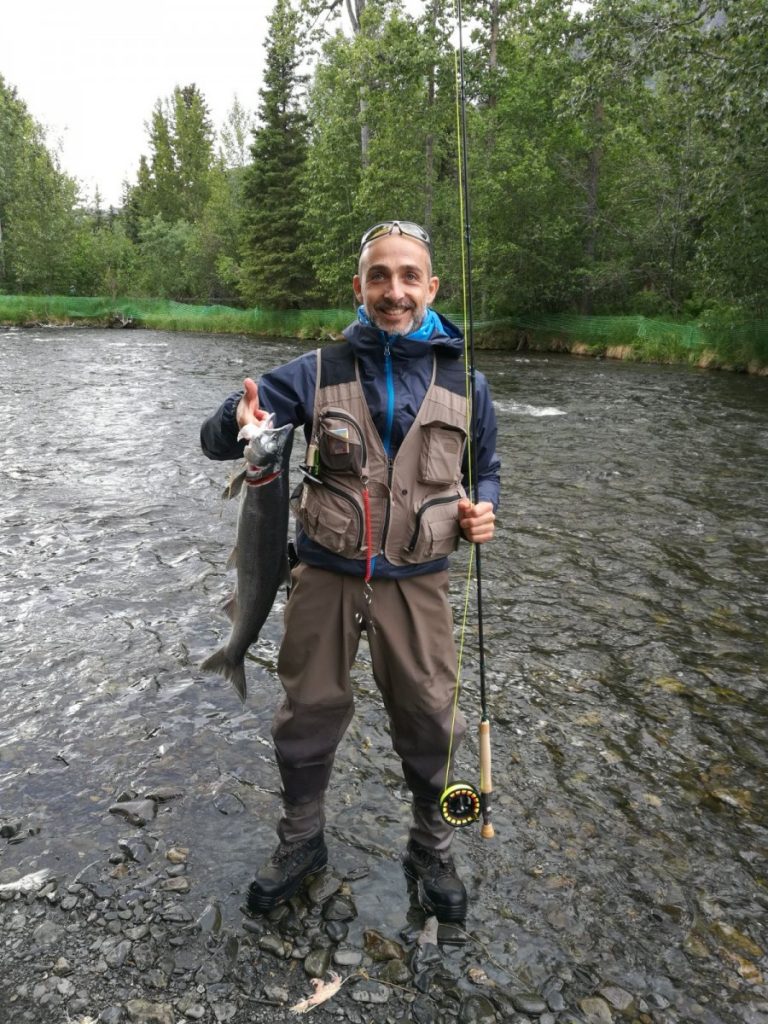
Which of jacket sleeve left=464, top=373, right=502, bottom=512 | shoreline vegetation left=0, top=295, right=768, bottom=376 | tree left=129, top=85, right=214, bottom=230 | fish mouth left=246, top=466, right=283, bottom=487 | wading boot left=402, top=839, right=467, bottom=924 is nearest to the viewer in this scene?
fish mouth left=246, top=466, right=283, bottom=487

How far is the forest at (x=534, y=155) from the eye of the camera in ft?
59.9

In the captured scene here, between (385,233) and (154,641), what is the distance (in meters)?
3.98

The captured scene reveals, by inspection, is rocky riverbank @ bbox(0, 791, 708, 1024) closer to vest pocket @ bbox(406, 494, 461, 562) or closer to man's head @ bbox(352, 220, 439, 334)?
vest pocket @ bbox(406, 494, 461, 562)

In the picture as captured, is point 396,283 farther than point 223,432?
No

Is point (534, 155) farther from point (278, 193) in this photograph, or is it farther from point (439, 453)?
point (439, 453)

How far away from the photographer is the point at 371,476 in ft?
10.3

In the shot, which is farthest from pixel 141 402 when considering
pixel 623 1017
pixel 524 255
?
pixel 524 255

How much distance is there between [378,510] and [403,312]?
2.74 feet

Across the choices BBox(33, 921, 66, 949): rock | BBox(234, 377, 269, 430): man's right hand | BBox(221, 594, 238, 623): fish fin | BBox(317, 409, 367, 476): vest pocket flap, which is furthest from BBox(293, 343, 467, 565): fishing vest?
BBox(33, 921, 66, 949): rock

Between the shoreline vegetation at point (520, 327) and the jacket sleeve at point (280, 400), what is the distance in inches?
939

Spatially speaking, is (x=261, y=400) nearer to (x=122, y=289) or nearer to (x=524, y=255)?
(x=524, y=255)

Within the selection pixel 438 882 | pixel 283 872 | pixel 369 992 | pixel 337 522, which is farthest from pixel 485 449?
pixel 369 992

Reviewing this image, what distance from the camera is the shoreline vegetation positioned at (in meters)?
25.2

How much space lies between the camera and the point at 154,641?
234 inches
